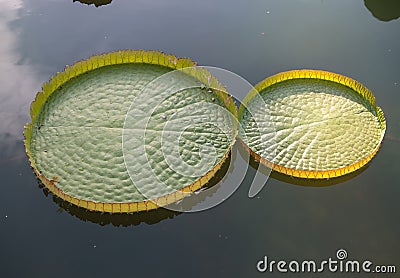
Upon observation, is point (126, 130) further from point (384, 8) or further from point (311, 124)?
point (384, 8)

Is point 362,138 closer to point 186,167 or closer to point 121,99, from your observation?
point 186,167

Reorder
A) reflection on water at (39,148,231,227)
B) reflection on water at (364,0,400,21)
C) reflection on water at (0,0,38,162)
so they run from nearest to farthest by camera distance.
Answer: reflection on water at (39,148,231,227) → reflection on water at (0,0,38,162) → reflection on water at (364,0,400,21)

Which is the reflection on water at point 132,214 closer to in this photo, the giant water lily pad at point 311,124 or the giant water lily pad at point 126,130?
the giant water lily pad at point 126,130

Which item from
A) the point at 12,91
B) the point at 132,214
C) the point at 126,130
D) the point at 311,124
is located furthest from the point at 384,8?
the point at 12,91

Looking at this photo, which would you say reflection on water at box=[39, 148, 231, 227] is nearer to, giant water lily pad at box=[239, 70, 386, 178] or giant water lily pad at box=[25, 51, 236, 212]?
giant water lily pad at box=[25, 51, 236, 212]

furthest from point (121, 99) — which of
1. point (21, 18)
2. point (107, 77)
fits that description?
point (21, 18)

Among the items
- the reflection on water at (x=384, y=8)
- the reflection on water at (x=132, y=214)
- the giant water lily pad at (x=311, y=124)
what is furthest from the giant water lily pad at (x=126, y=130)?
the reflection on water at (x=384, y=8)

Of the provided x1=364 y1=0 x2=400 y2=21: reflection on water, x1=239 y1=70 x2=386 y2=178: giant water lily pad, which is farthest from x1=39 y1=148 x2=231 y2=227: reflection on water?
x1=364 y1=0 x2=400 y2=21: reflection on water

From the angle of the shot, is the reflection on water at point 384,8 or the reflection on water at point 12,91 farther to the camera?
the reflection on water at point 384,8
